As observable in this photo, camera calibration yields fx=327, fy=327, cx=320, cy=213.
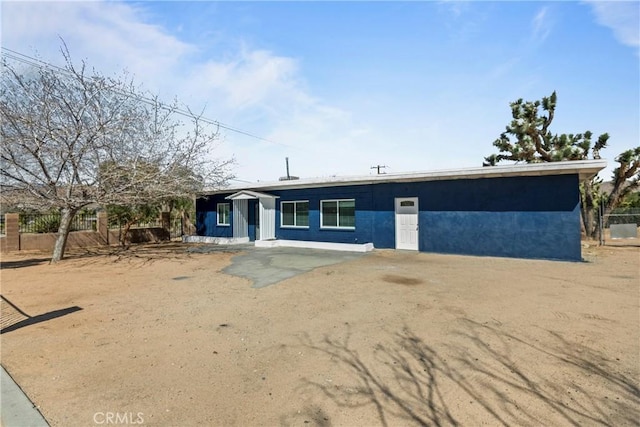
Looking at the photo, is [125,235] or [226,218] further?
[226,218]

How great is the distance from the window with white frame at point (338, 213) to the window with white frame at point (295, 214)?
3.06ft

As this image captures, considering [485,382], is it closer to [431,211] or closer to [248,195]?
[431,211]

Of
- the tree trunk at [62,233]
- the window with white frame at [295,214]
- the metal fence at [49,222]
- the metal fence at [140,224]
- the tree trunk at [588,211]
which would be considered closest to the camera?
the tree trunk at [62,233]

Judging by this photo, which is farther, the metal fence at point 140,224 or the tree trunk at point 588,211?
the tree trunk at point 588,211

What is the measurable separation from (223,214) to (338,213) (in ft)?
24.9

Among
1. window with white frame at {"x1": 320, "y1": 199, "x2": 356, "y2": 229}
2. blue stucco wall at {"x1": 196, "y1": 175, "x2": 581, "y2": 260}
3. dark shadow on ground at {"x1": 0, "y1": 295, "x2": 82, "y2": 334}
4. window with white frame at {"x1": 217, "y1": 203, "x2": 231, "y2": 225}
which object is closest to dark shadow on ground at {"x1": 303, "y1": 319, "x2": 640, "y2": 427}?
dark shadow on ground at {"x1": 0, "y1": 295, "x2": 82, "y2": 334}

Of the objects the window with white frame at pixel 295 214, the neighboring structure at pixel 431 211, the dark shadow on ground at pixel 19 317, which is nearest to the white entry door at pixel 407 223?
the neighboring structure at pixel 431 211

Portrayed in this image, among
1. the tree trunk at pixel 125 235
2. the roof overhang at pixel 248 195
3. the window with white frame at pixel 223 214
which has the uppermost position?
the roof overhang at pixel 248 195

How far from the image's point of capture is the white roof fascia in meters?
10.1

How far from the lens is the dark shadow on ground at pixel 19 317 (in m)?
5.12

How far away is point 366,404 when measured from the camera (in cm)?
294

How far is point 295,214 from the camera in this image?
54.2 feet

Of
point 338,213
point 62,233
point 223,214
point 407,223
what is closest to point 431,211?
point 407,223

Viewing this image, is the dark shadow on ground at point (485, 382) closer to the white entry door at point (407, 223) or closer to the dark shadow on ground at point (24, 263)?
the white entry door at point (407, 223)
